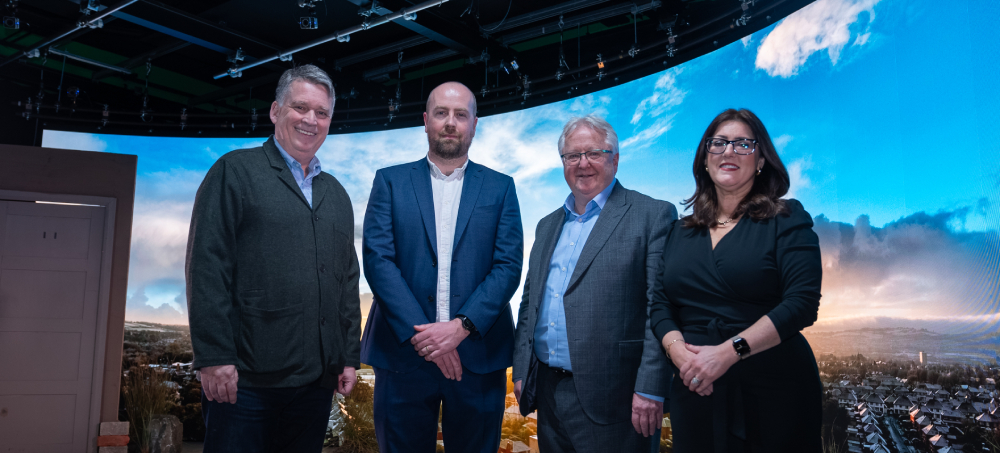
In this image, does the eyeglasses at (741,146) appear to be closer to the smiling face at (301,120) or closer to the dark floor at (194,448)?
the smiling face at (301,120)

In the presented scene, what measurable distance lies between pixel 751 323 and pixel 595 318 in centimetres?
52

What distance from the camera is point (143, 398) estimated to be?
5.80m

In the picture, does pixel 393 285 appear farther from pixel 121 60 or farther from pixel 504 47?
pixel 121 60

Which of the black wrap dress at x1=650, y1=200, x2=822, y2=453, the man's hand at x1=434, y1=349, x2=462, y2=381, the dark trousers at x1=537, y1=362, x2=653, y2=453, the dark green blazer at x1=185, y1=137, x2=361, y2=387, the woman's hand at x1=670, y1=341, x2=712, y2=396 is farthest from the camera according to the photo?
the man's hand at x1=434, y1=349, x2=462, y2=381

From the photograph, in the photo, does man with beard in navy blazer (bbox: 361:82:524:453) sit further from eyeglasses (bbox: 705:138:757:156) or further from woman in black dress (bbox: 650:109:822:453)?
eyeglasses (bbox: 705:138:757:156)

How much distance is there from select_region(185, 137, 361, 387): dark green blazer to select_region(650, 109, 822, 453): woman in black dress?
1101 mm

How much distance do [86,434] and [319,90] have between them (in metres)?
4.87

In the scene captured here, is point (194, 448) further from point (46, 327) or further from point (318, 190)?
point (318, 190)

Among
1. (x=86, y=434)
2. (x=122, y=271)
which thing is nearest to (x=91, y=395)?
(x=86, y=434)

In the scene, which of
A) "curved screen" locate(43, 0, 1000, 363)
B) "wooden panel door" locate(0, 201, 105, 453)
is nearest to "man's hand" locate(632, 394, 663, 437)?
"curved screen" locate(43, 0, 1000, 363)

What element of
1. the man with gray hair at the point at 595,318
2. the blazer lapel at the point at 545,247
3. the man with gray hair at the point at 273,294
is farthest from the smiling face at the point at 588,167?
the man with gray hair at the point at 273,294

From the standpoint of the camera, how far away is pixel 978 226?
8.92ft

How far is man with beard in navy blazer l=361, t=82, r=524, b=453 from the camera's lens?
2111 millimetres

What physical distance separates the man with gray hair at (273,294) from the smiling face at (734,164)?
130 centimetres
